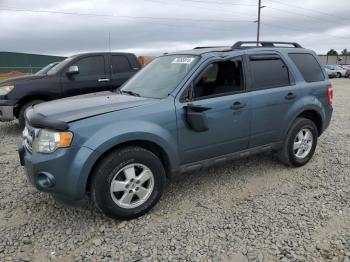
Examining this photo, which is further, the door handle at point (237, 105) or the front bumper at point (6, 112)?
the front bumper at point (6, 112)

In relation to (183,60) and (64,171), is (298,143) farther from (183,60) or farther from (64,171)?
(64,171)

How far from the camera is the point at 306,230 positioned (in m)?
3.12

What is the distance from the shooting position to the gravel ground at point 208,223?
2822 mm

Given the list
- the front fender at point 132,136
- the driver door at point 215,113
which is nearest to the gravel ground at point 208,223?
the driver door at point 215,113

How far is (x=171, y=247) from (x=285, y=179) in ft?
7.06

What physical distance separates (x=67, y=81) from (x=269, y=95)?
4817mm

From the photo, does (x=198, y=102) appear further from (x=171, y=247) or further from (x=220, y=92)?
(x=171, y=247)

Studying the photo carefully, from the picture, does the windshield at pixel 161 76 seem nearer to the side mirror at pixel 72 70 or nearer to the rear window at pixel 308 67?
the rear window at pixel 308 67

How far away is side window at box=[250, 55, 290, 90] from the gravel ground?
1.26 metres

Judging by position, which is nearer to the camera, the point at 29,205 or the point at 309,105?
the point at 29,205

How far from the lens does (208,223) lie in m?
3.28

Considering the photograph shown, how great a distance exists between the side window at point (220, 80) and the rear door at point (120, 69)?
4.30 meters

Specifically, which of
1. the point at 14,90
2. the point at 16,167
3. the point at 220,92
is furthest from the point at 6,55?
the point at 220,92

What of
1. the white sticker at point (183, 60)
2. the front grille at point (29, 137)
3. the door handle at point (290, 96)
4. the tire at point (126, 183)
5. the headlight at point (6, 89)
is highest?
the white sticker at point (183, 60)
